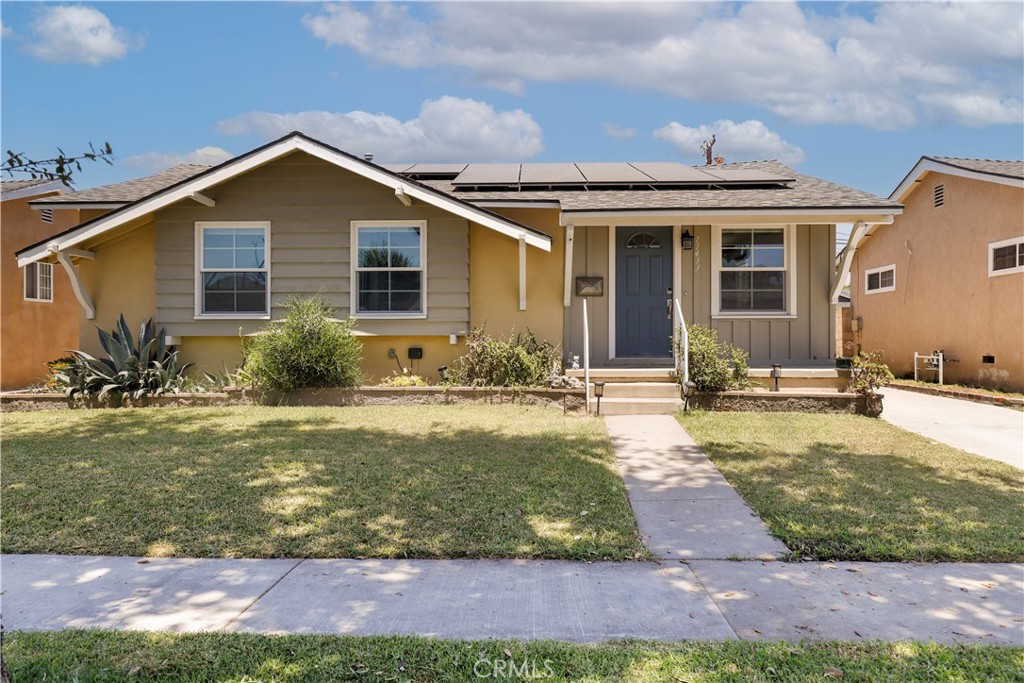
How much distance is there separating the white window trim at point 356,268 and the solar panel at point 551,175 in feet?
7.96

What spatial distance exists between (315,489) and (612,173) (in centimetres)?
946

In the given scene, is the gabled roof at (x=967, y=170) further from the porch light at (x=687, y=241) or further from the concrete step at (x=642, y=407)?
the concrete step at (x=642, y=407)

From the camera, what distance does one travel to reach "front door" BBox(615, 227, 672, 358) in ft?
36.0

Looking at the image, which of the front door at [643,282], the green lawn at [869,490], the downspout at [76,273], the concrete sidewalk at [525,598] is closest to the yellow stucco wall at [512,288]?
the front door at [643,282]

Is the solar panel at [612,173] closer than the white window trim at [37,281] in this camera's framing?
Yes

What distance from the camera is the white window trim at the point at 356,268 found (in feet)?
34.6

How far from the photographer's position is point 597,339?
1091 centimetres

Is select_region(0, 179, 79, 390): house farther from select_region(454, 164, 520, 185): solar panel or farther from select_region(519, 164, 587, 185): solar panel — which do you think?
select_region(519, 164, 587, 185): solar panel

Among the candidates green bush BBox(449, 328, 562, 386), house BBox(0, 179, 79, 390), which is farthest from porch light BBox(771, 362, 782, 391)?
house BBox(0, 179, 79, 390)

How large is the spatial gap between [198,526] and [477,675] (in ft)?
8.92

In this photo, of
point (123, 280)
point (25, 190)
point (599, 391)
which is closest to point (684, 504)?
point (599, 391)

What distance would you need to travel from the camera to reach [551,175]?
490 inches

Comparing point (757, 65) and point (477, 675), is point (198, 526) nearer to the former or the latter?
point (477, 675)

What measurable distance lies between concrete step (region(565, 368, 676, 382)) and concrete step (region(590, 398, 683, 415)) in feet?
2.25
